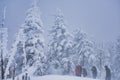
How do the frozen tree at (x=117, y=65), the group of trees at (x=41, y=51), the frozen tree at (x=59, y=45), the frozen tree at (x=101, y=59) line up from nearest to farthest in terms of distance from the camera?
the group of trees at (x=41, y=51)
the frozen tree at (x=59, y=45)
the frozen tree at (x=117, y=65)
the frozen tree at (x=101, y=59)

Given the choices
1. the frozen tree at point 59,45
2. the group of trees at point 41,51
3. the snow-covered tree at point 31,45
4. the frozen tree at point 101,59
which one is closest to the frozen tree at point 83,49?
the group of trees at point 41,51

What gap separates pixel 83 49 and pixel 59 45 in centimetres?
221

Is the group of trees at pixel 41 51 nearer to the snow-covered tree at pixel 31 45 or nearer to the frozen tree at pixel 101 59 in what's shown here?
the snow-covered tree at pixel 31 45

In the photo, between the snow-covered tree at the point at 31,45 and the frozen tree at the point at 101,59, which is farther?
the frozen tree at the point at 101,59

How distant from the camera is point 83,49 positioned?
12.7m

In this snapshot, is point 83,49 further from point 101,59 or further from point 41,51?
point 41,51

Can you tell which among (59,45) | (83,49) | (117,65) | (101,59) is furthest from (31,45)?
(101,59)

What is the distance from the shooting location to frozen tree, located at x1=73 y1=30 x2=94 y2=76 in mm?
11431

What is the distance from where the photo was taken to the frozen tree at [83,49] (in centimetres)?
1143

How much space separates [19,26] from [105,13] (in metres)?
3.10

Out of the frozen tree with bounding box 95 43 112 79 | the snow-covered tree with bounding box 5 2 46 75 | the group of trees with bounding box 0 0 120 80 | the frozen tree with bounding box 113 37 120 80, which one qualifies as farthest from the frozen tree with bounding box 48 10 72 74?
the frozen tree with bounding box 95 43 112 79

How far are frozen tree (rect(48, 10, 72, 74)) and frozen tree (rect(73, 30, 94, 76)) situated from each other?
0.59 m

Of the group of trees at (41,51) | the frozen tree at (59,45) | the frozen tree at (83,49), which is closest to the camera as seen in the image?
the group of trees at (41,51)

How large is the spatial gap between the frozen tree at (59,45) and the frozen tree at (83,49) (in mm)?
592
